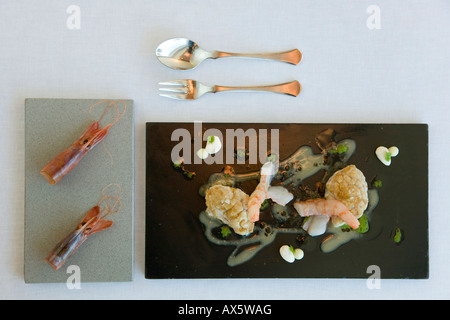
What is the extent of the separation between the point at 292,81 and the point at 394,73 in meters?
0.44

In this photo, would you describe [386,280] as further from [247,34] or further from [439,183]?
[247,34]

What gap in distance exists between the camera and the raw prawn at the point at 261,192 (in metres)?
1.32

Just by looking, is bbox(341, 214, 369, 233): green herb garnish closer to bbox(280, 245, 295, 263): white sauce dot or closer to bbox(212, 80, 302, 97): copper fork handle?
bbox(280, 245, 295, 263): white sauce dot

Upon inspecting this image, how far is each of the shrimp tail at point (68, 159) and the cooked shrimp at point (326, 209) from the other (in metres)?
0.85

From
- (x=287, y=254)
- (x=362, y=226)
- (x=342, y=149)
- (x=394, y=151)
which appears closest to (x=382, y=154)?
(x=394, y=151)

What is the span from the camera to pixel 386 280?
146 cm

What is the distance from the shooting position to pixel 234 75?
1436 millimetres

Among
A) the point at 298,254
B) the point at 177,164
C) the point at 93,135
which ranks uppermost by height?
the point at 93,135

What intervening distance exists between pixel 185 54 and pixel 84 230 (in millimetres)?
810

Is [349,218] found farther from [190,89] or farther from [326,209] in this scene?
[190,89]

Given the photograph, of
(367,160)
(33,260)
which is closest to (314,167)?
(367,160)

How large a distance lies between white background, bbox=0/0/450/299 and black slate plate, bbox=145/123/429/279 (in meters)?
0.06

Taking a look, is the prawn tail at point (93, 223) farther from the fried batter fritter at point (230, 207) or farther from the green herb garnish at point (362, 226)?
the green herb garnish at point (362, 226)

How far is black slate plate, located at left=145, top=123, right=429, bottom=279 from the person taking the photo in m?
1.39
